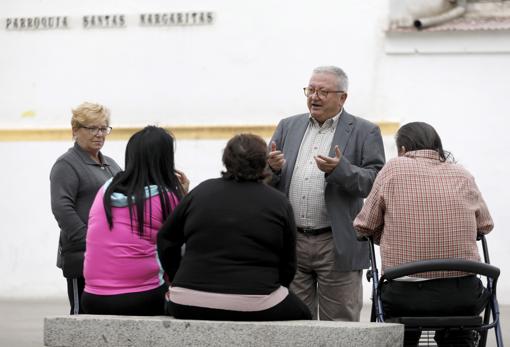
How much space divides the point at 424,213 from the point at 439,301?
18.4 inches

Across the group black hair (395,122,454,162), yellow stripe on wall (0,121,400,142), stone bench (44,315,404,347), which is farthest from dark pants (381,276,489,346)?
yellow stripe on wall (0,121,400,142)

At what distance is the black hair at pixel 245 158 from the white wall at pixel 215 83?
7.50 m

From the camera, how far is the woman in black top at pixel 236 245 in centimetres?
566

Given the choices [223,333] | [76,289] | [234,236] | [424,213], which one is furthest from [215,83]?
[223,333]

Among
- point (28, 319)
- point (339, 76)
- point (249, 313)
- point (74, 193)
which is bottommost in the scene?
point (28, 319)

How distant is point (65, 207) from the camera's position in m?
7.06

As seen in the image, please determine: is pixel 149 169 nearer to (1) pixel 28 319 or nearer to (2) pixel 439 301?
(2) pixel 439 301

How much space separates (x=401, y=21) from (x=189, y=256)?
26.3ft

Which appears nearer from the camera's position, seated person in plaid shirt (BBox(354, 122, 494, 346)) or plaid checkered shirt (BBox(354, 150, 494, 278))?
seated person in plaid shirt (BBox(354, 122, 494, 346))

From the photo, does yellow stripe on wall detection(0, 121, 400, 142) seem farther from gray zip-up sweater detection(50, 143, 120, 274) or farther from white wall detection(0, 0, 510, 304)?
gray zip-up sweater detection(50, 143, 120, 274)

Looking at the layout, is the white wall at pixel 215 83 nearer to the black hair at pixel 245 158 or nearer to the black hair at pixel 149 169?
the black hair at pixel 149 169

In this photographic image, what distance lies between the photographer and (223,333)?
18.5 feet

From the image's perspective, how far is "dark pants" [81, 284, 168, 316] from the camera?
6.20m

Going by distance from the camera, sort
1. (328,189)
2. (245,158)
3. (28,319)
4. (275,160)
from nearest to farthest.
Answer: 1. (245,158)
2. (275,160)
3. (328,189)
4. (28,319)
